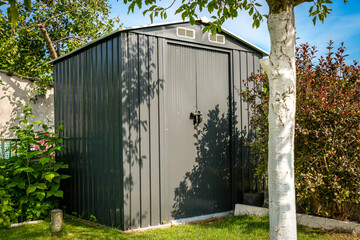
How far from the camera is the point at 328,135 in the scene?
4996 mm

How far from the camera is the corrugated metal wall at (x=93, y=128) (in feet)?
17.8

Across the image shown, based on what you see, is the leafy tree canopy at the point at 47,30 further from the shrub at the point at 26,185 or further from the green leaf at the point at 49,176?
the green leaf at the point at 49,176

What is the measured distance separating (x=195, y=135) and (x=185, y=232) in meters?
1.68

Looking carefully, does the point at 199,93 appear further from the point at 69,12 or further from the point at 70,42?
the point at 69,12

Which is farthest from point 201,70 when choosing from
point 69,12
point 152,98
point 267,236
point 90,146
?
point 69,12

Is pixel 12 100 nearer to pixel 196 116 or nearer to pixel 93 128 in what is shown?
pixel 93 128

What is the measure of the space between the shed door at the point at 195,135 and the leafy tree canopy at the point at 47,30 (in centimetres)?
855

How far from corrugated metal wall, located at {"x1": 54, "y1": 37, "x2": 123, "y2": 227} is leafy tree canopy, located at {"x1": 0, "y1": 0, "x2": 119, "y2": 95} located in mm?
6866

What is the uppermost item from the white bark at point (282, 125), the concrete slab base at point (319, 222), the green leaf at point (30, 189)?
the white bark at point (282, 125)

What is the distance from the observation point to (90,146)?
6.14 meters

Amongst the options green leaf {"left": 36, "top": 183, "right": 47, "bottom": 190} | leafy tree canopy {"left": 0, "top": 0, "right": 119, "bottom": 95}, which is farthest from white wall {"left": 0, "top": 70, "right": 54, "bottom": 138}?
green leaf {"left": 36, "top": 183, "right": 47, "bottom": 190}

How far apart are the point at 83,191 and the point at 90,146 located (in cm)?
87

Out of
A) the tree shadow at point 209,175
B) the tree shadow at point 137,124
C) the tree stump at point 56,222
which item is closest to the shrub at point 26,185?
the tree stump at point 56,222

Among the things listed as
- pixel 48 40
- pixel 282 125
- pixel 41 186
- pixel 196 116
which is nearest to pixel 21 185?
pixel 41 186
